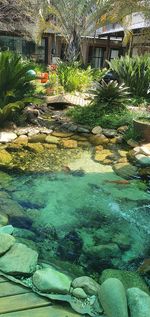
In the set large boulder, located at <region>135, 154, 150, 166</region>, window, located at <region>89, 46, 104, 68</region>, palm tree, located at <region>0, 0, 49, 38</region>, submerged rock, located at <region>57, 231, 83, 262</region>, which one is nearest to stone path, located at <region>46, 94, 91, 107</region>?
large boulder, located at <region>135, 154, 150, 166</region>

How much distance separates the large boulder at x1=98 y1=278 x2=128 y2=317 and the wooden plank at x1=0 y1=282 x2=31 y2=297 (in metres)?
0.58

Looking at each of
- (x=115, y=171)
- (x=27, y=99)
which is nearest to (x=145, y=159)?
(x=115, y=171)

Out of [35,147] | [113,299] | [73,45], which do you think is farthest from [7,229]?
[73,45]

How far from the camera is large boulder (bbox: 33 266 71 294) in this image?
2.57m

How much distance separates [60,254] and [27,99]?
14.5ft

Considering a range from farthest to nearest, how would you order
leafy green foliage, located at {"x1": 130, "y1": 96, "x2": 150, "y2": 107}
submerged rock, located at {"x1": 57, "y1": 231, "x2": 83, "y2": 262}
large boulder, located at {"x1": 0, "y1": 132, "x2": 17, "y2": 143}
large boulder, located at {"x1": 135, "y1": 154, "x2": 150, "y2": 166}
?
leafy green foliage, located at {"x1": 130, "y1": 96, "x2": 150, "y2": 107}
large boulder, located at {"x1": 0, "y1": 132, "x2": 17, "y2": 143}
large boulder, located at {"x1": 135, "y1": 154, "x2": 150, "y2": 166}
submerged rock, located at {"x1": 57, "y1": 231, "x2": 83, "y2": 262}

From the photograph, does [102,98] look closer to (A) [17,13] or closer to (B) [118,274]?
(B) [118,274]

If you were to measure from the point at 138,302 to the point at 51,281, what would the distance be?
0.69 m

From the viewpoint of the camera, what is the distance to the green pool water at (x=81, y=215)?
11.0 ft

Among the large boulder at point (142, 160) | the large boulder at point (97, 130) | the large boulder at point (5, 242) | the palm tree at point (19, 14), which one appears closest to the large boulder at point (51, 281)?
the large boulder at point (5, 242)

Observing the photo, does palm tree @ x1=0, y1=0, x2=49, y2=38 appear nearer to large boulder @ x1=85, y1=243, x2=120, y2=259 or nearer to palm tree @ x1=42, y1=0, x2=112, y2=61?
palm tree @ x1=42, y1=0, x2=112, y2=61

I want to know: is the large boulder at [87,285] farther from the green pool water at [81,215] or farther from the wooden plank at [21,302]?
the green pool water at [81,215]

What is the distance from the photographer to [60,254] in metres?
3.28

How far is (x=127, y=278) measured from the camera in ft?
9.45
